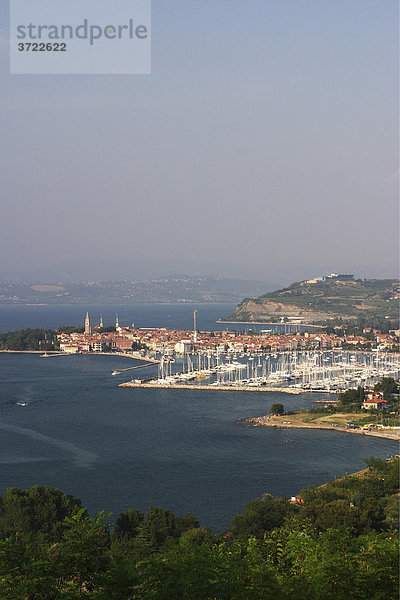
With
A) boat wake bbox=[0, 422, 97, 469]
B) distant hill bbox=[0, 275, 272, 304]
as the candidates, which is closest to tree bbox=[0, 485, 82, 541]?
boat wake bbox=[0, 422, 97, 469]

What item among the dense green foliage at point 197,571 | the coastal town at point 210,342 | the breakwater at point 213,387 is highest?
the dense green foliage at point 197,571

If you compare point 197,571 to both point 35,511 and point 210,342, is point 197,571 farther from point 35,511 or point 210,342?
Answer: point 210,342

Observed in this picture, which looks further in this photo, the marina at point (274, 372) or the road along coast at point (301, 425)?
the marina at point (274, 372)

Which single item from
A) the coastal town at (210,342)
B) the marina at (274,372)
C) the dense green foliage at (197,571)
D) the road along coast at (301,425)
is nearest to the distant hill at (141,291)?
the coastal town at (210,342)

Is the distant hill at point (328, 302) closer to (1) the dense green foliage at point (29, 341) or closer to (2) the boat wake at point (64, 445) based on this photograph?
(1) the dense green foliage at point (29, 341)

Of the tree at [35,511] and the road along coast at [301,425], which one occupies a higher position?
the tree at [35,511]

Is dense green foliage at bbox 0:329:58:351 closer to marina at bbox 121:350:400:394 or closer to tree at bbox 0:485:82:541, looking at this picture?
marina at bbox 121:350:400:394

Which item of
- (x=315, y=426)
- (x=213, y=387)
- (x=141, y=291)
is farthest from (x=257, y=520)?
(x=141, y=291)
